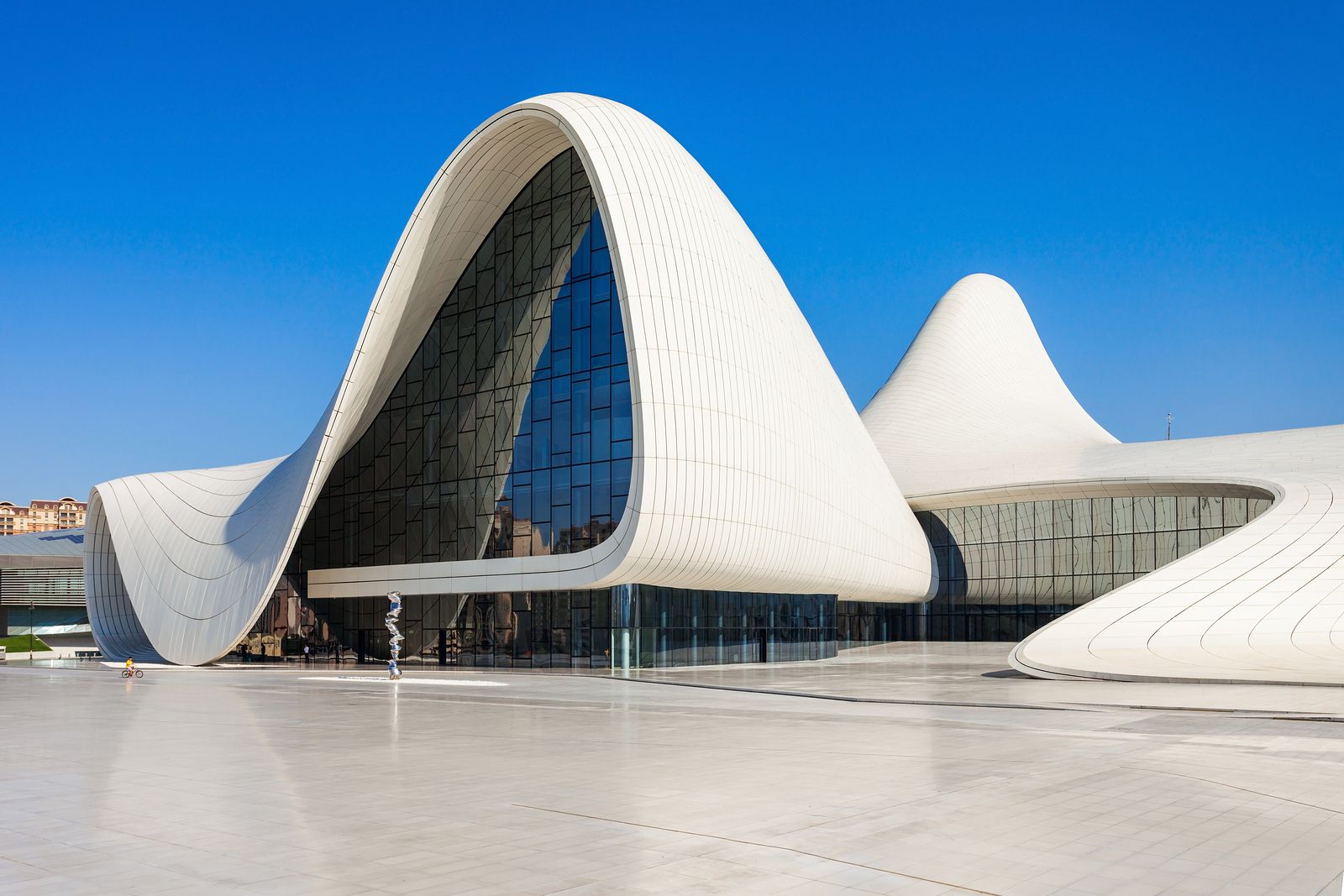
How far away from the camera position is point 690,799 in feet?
32.3

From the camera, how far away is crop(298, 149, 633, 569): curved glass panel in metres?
36.0

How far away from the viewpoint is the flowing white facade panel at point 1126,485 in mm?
26297

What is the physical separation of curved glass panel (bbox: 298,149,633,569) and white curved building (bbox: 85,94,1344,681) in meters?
0.10

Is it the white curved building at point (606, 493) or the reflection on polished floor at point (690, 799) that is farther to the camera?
the white curved building at point (606, 493)

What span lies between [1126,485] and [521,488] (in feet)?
92.8

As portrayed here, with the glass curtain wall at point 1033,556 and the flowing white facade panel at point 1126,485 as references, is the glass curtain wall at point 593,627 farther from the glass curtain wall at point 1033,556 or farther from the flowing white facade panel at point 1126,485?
the glass curtain wall at point 1033,556

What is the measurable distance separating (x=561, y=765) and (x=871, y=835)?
466 centimetres

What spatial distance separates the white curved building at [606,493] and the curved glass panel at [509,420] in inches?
3.8

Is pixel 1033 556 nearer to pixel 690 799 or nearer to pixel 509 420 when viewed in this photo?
pixel 509 420

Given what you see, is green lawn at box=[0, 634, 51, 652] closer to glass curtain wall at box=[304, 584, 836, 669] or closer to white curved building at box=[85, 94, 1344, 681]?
white curved building at box=[85, 94, 1344, 681]

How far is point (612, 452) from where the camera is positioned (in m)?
35.2

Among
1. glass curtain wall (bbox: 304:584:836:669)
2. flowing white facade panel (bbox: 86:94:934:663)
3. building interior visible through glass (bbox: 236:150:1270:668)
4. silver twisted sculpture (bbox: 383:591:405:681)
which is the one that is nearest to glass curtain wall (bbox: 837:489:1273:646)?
building interior visible through glass (bbox: 236:150:1270:668)

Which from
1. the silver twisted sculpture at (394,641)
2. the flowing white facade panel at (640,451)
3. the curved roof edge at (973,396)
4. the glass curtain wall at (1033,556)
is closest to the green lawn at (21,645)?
the flowing white facade panel at (640,451)

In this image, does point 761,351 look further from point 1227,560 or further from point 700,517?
point 1227,560
